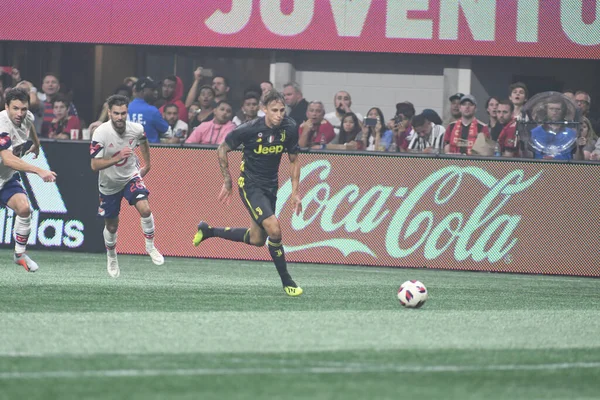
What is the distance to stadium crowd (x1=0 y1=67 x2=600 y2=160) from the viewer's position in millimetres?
16109

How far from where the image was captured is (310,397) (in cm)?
620

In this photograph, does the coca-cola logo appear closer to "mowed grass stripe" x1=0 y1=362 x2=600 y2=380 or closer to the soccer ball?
the soccer ball

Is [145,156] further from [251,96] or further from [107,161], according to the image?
[251,96]

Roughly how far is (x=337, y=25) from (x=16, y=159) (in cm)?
811

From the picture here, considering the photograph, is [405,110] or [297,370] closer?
[297,370]

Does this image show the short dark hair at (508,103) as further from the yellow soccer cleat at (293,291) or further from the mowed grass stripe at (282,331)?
the mowed grass stripe at (282,331)

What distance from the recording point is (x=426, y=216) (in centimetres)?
1549

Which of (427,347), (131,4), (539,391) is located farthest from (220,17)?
(539,391)

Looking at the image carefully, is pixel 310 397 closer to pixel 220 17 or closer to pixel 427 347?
pixel 427 347

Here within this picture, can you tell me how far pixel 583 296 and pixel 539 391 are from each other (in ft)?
21.2

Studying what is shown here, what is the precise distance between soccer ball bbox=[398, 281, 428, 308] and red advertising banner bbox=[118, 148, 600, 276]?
504 cm

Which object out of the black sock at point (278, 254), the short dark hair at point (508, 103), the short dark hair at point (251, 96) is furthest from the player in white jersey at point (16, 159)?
the short dark hair at point (508, 103)

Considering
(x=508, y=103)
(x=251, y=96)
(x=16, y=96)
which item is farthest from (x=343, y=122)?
(x=16, y=96)

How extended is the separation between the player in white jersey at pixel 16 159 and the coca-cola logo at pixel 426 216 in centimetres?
427
